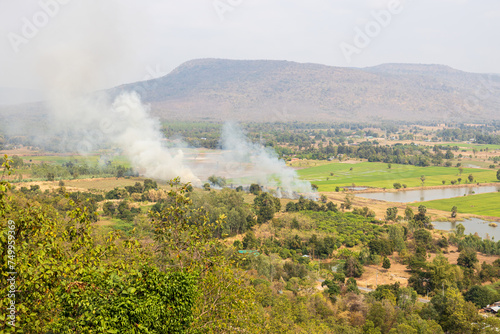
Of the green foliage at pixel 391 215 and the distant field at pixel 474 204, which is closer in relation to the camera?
the green foliage at pixel 391 215

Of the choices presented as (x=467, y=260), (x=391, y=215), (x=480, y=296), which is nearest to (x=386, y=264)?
(x=467, y=260)

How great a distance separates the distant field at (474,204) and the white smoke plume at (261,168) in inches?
693

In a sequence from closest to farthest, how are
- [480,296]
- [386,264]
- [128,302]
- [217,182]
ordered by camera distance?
[128,302] → [480,296] → [386,264] → [217,182]

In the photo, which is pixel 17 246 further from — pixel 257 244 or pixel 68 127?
pixel 68 127

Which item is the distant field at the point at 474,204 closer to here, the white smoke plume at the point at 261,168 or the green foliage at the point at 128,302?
the white smoke plume at the point at 261,168

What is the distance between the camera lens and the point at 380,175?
72.8 m

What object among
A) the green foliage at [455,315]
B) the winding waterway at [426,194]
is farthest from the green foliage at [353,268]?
the winding waterway at [426,194]

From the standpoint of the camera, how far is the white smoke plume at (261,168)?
57250 mm

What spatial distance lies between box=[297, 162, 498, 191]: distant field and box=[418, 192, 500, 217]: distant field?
9027mm

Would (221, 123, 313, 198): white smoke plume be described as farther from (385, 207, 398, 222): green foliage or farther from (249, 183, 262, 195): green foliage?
(385, 207, 398, 222): green foliage

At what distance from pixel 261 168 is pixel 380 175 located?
77.2ft

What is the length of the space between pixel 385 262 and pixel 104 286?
29.0 meters

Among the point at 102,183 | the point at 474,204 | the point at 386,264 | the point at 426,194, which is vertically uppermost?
the point at 102,183

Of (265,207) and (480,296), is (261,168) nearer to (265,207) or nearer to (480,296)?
(265,207)
